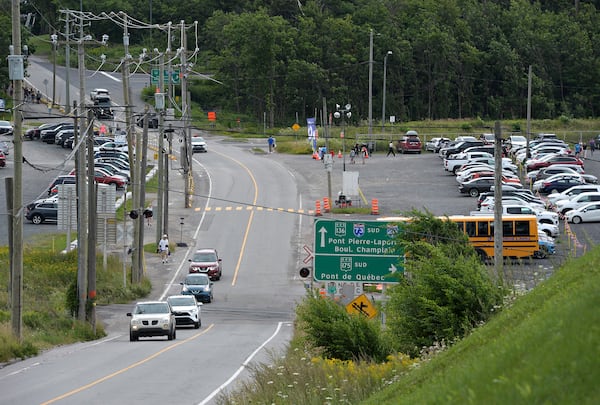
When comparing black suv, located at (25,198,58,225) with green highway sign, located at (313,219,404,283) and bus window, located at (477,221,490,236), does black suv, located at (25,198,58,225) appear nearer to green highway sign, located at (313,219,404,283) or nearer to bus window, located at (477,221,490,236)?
bus window, located at (477,221,490,236)

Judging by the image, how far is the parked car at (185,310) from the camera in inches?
1591

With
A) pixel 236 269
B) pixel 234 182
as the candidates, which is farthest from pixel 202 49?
pixel 236 269

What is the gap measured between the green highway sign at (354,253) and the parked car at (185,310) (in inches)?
487

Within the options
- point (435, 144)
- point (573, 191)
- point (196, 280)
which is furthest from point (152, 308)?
point (435, 144)

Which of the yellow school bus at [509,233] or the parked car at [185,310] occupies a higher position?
the yellow school bus at [509,233]

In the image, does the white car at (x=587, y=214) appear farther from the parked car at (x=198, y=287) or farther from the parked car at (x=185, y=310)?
the parked car at (x=185, y=310)

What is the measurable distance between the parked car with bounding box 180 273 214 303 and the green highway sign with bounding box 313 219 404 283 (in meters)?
19.2

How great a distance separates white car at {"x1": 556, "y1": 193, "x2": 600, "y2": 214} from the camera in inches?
2425

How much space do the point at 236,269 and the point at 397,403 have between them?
45.7 m

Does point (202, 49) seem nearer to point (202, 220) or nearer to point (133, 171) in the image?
point (202, 220)

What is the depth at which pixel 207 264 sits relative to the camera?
53.0m

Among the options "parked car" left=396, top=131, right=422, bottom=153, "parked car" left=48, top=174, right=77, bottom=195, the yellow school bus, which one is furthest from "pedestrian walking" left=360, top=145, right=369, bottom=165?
the yellow school bus

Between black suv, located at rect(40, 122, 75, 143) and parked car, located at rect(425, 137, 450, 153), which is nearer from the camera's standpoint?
→ black suv, located at rect(40, 122, 75, 143)

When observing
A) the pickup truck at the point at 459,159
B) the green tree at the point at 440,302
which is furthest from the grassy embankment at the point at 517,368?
the pickup truck at the point at 459,159
